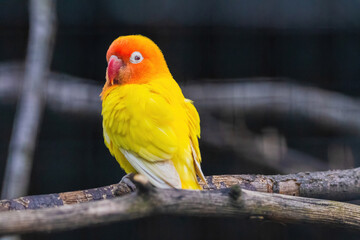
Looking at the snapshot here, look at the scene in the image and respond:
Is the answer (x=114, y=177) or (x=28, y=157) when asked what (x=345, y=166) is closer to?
(x=114, y=177)

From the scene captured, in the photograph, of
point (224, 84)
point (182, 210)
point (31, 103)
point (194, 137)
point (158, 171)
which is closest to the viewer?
point (182, 210)

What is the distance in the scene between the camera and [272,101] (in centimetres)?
216

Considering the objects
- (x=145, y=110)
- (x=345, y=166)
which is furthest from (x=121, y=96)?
(x=345, y=166)

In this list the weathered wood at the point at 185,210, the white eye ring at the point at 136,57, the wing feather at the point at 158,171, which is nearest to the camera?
the weathered wood at the point at 185,210

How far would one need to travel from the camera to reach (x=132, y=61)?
1.45 m

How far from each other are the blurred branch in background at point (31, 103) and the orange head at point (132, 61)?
1.68ft

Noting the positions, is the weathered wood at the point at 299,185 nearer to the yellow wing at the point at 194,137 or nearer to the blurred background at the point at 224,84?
the yellow wing at the point at 194,137

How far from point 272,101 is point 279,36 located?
1.23 feet

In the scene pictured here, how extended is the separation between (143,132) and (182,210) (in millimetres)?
515

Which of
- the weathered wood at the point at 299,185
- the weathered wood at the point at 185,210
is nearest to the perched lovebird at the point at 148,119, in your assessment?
the weathered wood at the point at 299,185

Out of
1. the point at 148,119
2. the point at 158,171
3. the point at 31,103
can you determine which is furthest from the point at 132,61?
the point at 31,103

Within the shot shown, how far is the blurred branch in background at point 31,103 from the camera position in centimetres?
179

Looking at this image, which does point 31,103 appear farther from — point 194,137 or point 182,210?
point 182,210

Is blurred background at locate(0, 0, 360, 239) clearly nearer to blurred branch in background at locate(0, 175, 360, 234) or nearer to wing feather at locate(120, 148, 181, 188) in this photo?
wing feather at locate(120, 148, 181, 188)
